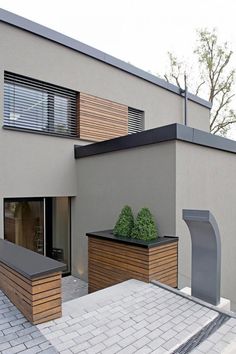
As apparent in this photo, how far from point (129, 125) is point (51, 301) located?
7225 mm

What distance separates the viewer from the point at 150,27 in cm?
Result: 1236

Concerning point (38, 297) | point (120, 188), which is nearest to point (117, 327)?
point (38, 297)

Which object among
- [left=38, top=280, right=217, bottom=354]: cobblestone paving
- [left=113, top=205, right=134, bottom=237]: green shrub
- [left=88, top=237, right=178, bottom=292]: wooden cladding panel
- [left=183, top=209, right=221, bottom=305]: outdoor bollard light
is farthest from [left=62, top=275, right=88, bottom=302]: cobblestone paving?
[left=183, top=209, right=221, bottom=305]: outdoor bollard light

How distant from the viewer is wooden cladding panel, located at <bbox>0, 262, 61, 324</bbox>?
3.30 metres

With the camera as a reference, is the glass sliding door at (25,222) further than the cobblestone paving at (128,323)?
Yes

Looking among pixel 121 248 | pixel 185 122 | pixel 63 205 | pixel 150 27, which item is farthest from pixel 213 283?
pixel 150 27

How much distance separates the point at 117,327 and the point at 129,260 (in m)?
1.75

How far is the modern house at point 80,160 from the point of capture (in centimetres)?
566

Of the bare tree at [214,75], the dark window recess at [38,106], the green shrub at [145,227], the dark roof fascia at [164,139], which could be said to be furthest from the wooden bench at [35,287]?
the bare tree at [214,75]

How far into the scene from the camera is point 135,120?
1000 centimetres

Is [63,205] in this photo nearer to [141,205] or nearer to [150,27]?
[141,205]

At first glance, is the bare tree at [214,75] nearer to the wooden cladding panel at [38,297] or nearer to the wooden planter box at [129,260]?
the wooden planter box at [129,260]

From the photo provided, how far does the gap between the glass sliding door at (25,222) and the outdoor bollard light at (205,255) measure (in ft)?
14.1

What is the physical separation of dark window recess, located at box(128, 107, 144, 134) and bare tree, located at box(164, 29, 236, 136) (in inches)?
366
